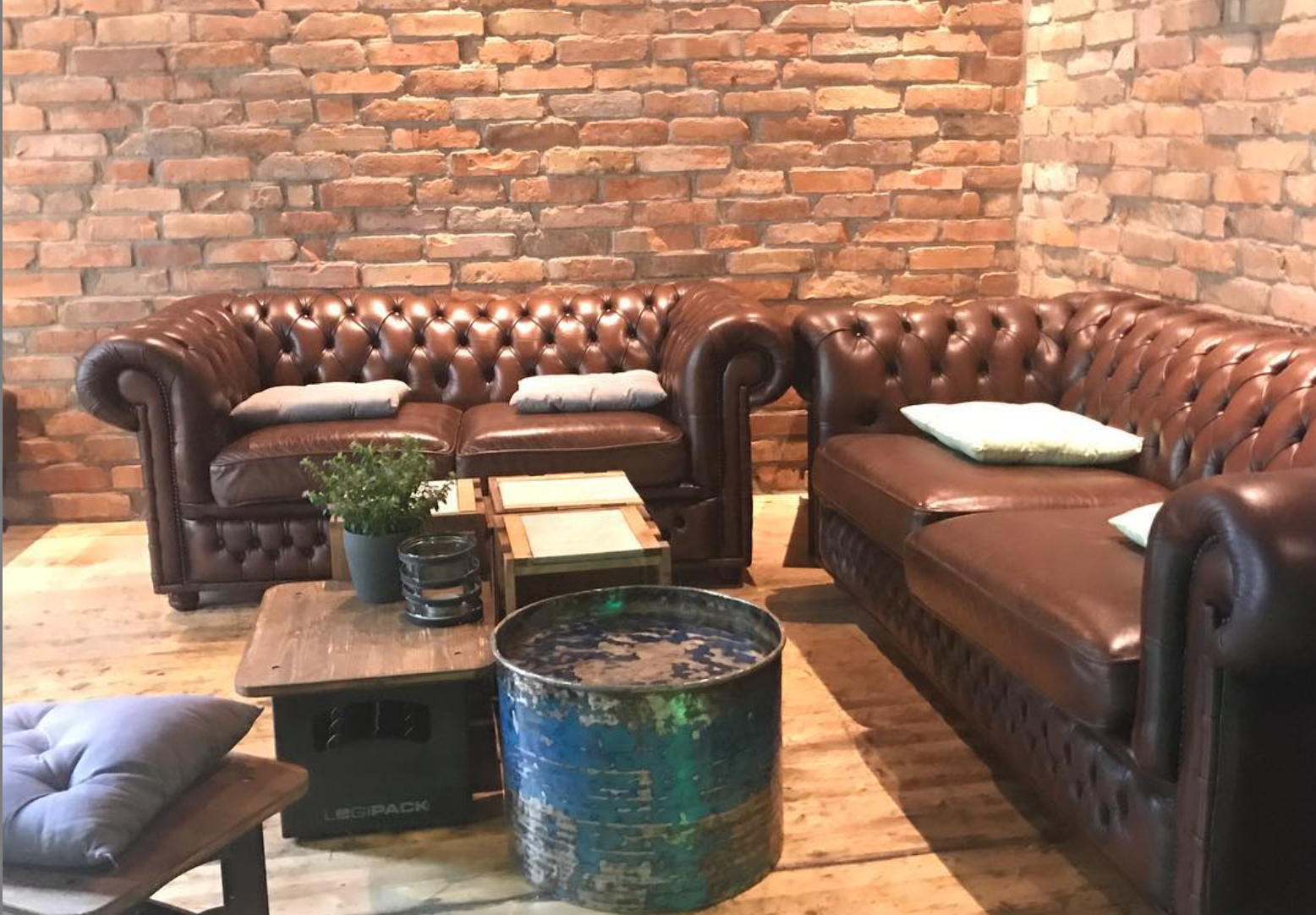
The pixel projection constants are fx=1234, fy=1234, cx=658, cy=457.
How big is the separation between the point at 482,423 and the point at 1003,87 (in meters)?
2.41

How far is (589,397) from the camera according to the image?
3.81 m

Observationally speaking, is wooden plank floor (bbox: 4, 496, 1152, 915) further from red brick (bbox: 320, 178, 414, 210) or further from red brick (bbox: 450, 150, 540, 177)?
red brick (bbox: 450, 150, 540, 177)

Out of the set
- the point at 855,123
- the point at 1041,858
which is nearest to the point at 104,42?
the point at 855,123

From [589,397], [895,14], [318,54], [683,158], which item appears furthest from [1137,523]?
[318,54]

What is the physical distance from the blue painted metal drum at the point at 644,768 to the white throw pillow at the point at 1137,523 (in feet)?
2.26

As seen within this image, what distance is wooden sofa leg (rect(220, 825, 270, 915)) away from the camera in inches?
68.1

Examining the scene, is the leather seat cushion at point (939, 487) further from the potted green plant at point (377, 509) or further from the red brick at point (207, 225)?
the red brick at point (207, 225)

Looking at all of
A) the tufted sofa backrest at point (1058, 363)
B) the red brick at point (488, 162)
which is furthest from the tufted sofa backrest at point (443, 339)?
the tufted sofa backrest at point (1058, 363)

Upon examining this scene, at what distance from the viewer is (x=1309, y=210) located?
3068 millimetres

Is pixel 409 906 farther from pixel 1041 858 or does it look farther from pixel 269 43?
pixel 269 43

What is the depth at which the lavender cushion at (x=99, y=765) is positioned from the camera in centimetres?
151

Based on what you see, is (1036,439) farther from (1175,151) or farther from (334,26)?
(334,26)

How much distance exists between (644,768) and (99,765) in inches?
32.4

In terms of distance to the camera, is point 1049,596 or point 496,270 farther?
point 496,270
